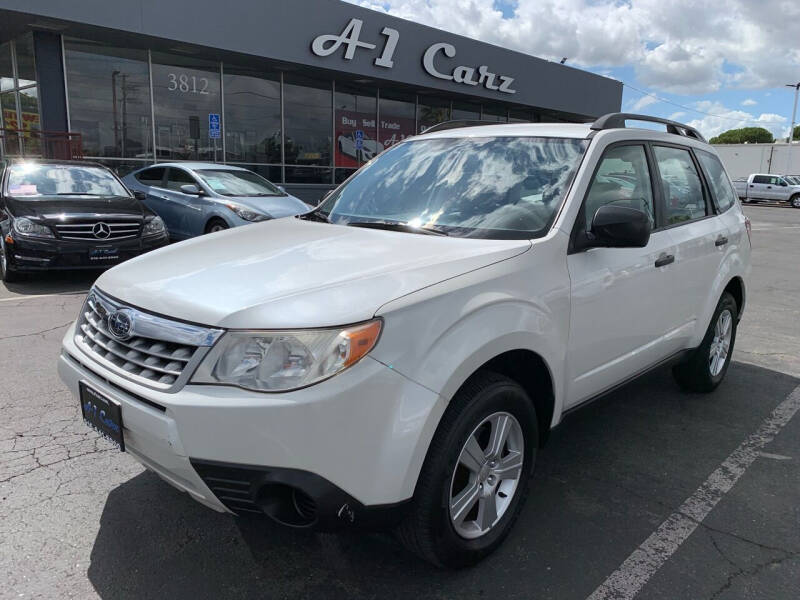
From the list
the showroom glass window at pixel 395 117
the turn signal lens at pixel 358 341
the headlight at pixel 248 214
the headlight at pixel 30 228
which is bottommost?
the headlight at pixel 30 228

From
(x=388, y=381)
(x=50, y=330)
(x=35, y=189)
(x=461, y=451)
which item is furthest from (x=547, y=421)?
(x=35, y=189)

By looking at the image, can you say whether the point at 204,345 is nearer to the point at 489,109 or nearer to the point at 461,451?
the point at 461,451

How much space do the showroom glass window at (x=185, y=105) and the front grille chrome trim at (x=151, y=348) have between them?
13.9m

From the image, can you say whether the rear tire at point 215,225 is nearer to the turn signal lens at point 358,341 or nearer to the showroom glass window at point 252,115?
the showroom glass window at point 252,115

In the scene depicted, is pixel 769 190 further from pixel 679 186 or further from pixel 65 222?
pixel 65 222

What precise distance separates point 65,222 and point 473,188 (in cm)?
Result: 613

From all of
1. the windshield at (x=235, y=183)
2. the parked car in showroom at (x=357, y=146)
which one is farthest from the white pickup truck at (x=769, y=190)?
the windshield at (x=235, y=183)

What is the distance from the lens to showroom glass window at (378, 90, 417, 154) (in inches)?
784

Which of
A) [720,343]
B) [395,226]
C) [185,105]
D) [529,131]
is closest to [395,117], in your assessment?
[185,105]

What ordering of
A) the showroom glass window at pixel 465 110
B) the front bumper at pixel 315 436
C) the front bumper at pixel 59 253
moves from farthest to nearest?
1. the showroom glass window at pixel 465 110
2. the front bumper at pixel 59 253
3. the front bumper at pixel 315 436

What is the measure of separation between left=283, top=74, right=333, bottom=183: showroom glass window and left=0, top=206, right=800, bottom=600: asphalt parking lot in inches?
563

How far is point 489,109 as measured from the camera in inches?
912

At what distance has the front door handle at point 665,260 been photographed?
3.46m

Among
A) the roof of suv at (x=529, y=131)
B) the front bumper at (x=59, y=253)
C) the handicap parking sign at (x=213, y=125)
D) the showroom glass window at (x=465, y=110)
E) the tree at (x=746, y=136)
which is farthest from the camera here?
the tree at (x=746, y=136)
